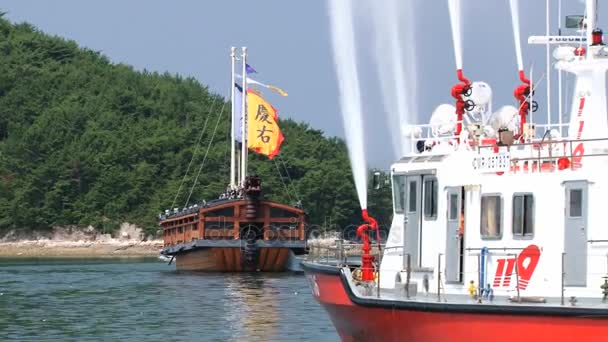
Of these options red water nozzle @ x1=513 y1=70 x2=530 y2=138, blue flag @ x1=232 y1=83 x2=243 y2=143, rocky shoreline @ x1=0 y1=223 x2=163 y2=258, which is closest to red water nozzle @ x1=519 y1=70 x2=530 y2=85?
red water nozzle @ x1=513 y1=70 x2=530 y2=138

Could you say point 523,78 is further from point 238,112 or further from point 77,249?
point 77,249

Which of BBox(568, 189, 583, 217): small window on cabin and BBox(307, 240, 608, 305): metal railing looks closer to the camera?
BBox(307, 240, 608, 305): metal railing

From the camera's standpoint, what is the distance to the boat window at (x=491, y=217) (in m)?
25.7

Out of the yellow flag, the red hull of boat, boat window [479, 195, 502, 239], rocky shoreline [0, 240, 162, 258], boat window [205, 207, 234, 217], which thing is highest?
the yellow flag

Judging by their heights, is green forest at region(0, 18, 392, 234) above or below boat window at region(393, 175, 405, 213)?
above

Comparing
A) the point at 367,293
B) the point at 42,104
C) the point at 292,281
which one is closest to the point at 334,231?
the point at 42,104

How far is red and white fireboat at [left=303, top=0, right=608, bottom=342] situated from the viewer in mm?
24250

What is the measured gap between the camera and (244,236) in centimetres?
6825

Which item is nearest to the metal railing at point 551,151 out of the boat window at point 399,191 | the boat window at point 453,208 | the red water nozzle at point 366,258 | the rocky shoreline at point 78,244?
the boat window at point 453,208

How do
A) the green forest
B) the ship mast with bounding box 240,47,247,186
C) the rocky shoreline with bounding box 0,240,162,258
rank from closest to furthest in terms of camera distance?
the ship mast with bounding box 240,47,247,186 → the rocky shoreline with bounding box 0,240,162,258 → the green forest

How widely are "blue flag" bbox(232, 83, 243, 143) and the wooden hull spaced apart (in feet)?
37.3

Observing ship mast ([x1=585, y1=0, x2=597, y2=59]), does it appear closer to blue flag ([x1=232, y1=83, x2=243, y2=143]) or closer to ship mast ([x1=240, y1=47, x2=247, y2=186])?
ship mast ([x1=240, y1=47, x2=247, y2=186])

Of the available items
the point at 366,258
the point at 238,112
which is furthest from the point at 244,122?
the point at 366,258

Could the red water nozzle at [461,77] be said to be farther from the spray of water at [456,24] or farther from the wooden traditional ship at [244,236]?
the wooden traditional ship at [244,236]
